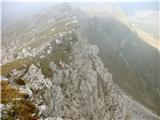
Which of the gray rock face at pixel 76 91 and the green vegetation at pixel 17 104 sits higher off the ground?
the green vegetation at pixel 17 104

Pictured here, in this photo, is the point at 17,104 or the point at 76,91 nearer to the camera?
the point at 17,104

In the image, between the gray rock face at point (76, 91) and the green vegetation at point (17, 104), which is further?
the gray rock face at point (76, 91)

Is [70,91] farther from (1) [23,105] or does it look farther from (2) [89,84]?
(1) [23,105]

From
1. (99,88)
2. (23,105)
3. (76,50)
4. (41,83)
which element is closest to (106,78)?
(99,88)

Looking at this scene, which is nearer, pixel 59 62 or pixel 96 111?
pixel 59 62

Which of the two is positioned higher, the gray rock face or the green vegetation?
the green vegetation

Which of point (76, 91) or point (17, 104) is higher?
point (17, 104)

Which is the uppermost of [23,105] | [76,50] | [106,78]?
[23,105]

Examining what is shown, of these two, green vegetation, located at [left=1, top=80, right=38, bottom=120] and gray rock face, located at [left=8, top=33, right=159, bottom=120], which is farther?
gray rock face, located at [left=8, top=33, right=159, bottom=120]

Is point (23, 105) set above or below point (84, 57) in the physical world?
above

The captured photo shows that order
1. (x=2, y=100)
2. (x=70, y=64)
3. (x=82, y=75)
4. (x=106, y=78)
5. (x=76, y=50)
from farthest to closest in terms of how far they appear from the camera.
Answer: (x=106, y=78)
(x=76, y=50)
(x=82, y=75)
(x=70, y=64)
(x=2, y=100)

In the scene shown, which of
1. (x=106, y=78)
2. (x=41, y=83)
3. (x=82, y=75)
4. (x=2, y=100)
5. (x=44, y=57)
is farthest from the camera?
(x=106, y=78)
